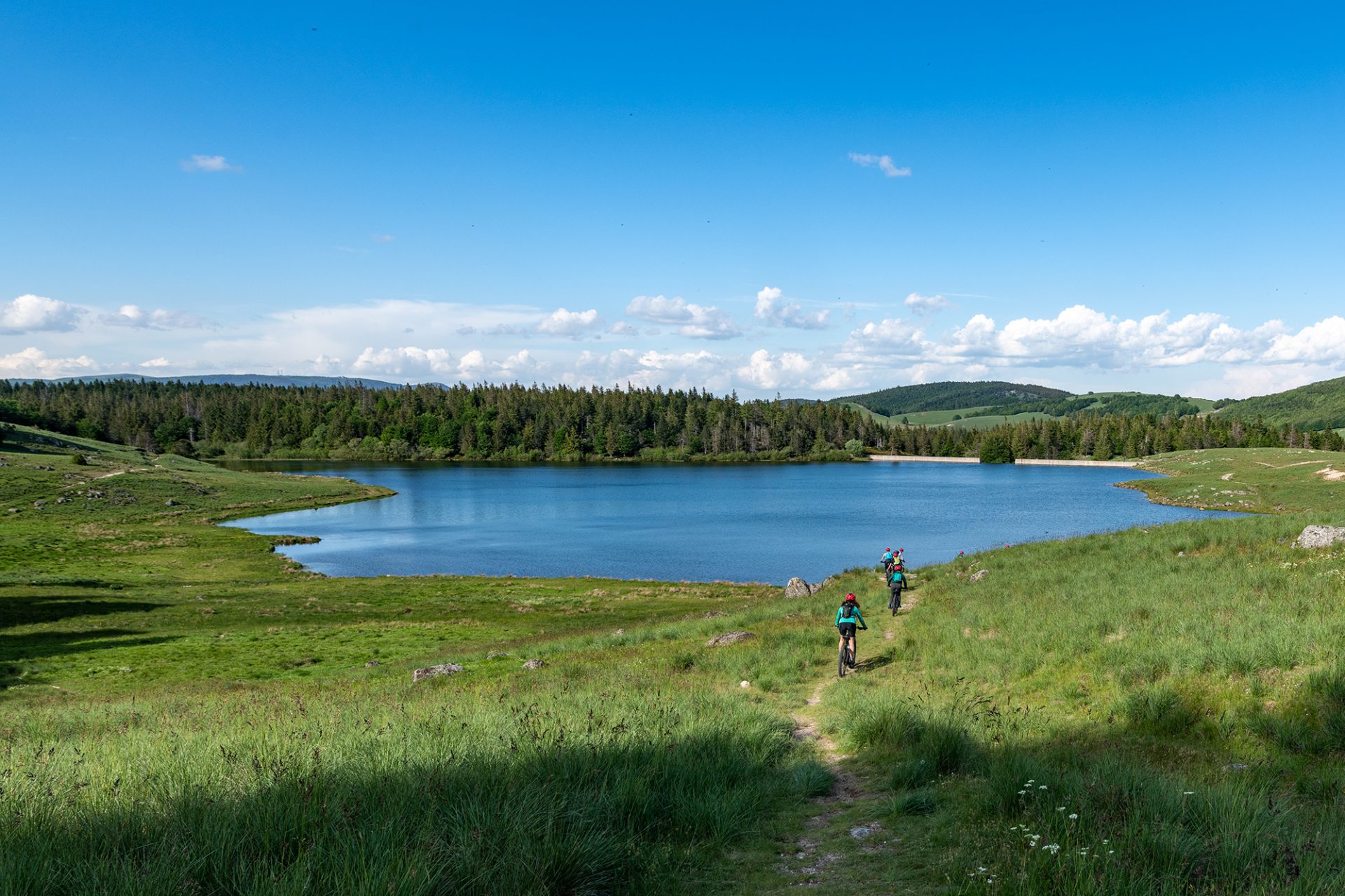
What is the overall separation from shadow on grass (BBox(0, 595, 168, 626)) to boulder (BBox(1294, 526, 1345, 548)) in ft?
167

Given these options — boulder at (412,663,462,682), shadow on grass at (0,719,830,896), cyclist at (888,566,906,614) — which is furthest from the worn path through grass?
boulder at (412,663,462,682)

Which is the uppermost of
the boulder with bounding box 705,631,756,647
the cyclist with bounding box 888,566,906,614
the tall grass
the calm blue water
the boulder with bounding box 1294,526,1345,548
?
the boulder with bounding box 1294,526,1345,548

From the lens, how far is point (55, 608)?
37.9 metres

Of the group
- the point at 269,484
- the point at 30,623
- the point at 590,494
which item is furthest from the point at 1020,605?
the point at 269,484

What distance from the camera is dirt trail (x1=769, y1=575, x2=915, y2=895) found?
6.85 meters

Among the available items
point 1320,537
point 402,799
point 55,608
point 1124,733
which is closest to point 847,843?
point 402,799

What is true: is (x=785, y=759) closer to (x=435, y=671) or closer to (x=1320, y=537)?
(x=435, y=671)

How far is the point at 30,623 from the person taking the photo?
3450 centimetres

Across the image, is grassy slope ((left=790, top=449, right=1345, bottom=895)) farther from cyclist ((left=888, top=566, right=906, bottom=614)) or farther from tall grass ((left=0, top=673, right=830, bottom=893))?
cyclist ((left=888, top=566, right=906, bottom=614))

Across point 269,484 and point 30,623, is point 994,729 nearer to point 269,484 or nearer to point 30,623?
point 30,623

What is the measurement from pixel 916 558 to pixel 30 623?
55.8 meters

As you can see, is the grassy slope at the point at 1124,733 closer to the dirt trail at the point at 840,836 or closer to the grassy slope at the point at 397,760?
the dirt trail at the point at 840,836

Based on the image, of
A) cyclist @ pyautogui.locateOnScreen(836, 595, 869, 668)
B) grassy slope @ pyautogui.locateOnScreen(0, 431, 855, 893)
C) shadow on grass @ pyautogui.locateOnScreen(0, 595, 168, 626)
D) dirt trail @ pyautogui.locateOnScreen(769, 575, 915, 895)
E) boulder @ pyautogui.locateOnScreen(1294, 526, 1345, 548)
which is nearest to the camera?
grassy slope @ pyautogui.locateOnScreen(0, 431, 855, 893)

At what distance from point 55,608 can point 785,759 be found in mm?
44247
